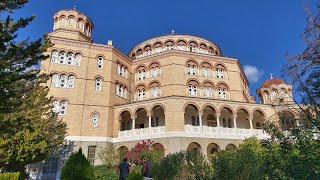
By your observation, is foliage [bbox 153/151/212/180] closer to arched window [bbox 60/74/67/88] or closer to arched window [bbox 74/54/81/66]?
arched window [bbox 60/74/67/88]

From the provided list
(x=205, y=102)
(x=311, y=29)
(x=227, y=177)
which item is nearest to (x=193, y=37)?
(x=205, y=102)

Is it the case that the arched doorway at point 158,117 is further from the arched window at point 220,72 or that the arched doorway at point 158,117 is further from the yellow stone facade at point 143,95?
the arched window at point 220,72

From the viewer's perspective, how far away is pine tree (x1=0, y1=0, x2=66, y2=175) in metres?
12.2

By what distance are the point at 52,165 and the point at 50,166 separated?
19cm

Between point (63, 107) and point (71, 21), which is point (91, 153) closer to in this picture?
point (63, 107)

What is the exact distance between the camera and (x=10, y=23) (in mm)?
12898

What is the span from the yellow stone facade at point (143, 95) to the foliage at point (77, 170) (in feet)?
49.2

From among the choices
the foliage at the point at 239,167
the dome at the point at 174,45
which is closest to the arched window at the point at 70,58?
the dome at the point at 174,45

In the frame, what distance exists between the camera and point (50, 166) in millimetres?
24359

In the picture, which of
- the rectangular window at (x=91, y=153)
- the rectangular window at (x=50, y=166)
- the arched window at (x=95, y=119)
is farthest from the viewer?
the arched window at (x=95, y=119)

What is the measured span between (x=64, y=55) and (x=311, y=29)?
2355 centimetres

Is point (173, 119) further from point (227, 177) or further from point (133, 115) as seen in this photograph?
point (227, 177)

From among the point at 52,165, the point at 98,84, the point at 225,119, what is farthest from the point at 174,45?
the point at 52,165

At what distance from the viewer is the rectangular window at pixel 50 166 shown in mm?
24156
